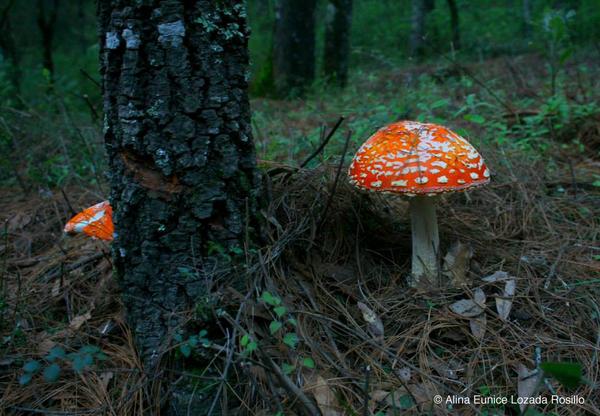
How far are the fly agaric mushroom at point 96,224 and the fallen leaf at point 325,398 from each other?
1408mm

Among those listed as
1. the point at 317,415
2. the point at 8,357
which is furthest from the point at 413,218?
the point at 8,357

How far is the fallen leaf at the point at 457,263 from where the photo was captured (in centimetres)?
249

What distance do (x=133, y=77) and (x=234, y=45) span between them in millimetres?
444

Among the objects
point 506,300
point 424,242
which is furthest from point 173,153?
point 506,300

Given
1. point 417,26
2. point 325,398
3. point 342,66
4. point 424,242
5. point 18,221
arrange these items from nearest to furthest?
point 325,398 → point 424,242 → point 18,221 → point 342,66 → point 417,26

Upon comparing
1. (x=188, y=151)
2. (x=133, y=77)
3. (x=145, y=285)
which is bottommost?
(x=145, y=285)

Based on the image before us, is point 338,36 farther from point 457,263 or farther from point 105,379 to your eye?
point 105,379

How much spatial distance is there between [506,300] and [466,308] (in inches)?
8.5

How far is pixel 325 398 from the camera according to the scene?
1757mm

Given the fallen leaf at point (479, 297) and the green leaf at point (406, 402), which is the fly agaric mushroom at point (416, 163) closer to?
the fallen leaf at point (479, 297)

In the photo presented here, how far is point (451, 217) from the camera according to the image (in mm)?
3055

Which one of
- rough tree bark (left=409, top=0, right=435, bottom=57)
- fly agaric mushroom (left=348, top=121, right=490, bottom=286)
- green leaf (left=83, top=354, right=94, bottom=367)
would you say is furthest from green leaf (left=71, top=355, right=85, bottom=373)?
rough tree bark (left=409, top=0, right=435, bottom=57)

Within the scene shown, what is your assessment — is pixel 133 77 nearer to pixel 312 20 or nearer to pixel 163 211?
pixel 163 211

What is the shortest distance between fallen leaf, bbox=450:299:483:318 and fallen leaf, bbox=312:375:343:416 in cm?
83
